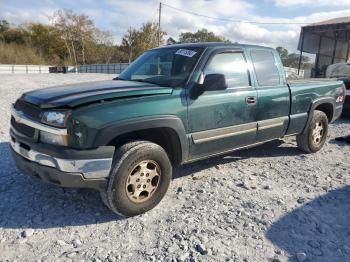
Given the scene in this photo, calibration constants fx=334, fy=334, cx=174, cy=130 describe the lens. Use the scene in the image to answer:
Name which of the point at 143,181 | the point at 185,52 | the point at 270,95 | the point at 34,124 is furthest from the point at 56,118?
the point at 270,95

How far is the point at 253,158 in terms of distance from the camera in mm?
5574

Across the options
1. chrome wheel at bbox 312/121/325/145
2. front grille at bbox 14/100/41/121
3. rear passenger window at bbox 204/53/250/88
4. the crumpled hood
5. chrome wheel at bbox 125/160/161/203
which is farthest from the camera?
chrome wheel at bbox 312/121/325/145

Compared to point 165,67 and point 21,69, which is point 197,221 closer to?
point 165,67

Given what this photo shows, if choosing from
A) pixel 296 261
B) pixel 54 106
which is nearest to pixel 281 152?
pixel 296 261

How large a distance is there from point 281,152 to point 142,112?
3.53 metres

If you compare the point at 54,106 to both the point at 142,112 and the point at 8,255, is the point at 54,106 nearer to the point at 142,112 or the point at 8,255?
the point at 142,112

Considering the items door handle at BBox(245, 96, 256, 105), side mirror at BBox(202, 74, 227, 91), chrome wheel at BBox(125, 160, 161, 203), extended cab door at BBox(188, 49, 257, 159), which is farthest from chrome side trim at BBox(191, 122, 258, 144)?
chrome wheel at BBox(125, 160, 161, 203)

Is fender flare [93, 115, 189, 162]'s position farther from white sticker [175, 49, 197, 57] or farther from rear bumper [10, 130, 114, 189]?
white sticker [175, 49, 197, 57]

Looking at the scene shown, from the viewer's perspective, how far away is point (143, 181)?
351 cm

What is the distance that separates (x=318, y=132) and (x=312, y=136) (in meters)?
0.23

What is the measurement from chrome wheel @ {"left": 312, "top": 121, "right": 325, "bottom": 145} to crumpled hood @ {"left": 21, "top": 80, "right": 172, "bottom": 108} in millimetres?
3368

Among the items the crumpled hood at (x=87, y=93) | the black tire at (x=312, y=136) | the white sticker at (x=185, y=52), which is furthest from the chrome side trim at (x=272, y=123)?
the crumpled hood at (x=87, y=93)

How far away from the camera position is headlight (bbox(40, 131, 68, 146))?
3.04m

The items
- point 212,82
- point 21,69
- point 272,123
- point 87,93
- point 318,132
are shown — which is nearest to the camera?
point 87,93
